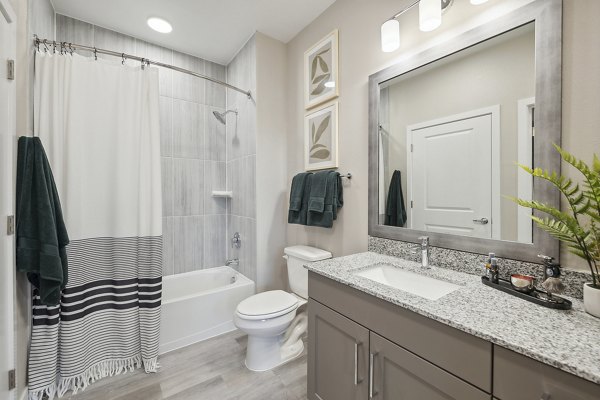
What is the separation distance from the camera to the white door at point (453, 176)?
116 centimetres

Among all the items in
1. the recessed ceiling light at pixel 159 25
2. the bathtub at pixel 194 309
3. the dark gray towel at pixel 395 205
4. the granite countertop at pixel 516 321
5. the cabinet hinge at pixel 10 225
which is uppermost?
the recessed ceiling light at pixel 159 25

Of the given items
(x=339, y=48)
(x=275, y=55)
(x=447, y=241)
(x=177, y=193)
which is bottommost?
(x=447, y=241)

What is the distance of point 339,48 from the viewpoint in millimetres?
1874

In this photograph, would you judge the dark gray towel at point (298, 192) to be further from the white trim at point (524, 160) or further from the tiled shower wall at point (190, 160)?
the white trim at point (524, 160)

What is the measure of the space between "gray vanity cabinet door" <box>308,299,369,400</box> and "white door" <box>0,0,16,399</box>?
4.79ft

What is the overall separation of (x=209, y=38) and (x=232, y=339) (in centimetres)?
278

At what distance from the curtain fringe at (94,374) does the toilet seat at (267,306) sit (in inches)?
29.1

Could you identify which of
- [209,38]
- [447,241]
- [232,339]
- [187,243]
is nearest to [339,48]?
[209,38]

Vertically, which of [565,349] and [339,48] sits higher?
[339,48]

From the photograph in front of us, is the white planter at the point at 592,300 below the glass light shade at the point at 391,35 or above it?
below

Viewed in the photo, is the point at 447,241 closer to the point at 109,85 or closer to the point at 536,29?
the point at 536,29

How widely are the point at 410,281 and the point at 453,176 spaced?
0.59m

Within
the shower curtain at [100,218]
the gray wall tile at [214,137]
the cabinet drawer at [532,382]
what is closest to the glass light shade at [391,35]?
the cabinet drawer at [532,382]

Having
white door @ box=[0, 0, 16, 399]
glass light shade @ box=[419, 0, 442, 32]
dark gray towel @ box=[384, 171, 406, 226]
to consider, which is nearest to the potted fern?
dark gray towel @ box=[384, 171, 406, 226]
